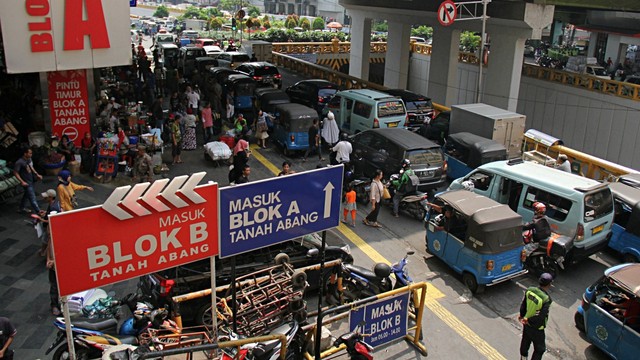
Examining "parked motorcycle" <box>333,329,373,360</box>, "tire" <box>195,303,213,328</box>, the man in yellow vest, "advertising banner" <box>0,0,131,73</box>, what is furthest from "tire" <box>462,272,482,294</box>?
"advertising banner" <box>0,0,131,73</box>

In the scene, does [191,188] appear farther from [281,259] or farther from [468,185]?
[468,185]

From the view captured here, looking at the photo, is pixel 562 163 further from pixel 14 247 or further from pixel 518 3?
pixel 14 247

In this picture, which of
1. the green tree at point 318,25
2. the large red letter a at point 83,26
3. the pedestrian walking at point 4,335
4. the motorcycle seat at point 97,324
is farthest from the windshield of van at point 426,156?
the green tree at point 318,25

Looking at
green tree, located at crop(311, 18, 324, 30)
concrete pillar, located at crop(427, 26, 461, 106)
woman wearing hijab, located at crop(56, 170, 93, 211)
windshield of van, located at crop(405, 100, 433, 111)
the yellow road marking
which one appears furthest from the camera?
green tree, located at crop(311, 18, 324, 30)

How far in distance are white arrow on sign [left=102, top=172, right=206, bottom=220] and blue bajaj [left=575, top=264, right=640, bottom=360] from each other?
6856 mm

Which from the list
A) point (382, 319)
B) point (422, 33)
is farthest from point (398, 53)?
point (422, 33)

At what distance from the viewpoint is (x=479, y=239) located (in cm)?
1076

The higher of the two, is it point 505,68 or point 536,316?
point 505,68

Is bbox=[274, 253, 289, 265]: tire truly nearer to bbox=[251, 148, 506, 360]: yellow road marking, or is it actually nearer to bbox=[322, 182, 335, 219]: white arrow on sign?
bbox=[322, 182, 335, 219]: white arrow on sign

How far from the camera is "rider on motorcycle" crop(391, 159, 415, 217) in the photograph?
14.5 meters

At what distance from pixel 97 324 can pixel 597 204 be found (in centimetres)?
1024

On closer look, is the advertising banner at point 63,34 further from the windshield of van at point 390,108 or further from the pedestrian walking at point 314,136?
the windshield of van at point 390,108

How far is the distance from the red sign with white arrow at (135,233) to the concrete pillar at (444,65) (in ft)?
87.2

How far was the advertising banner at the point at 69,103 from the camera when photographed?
1567 cm
